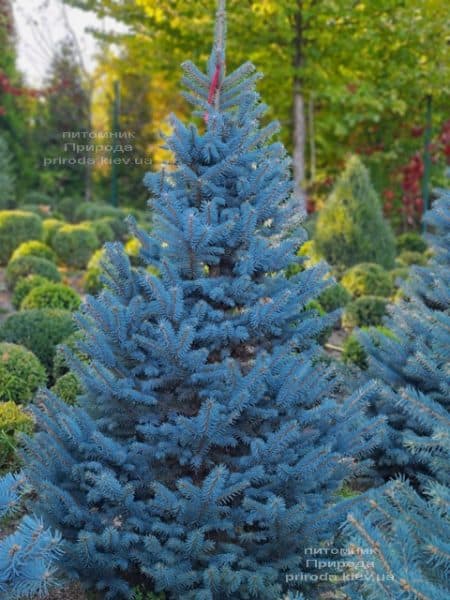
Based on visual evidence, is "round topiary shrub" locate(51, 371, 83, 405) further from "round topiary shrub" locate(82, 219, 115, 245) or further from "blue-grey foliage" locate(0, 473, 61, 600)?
"round topiary shrub" locate(82, 219, 115, 245)

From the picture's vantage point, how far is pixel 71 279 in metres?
10.8

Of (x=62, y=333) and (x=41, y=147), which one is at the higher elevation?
(x=41, y=147)

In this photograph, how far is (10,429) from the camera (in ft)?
15.0

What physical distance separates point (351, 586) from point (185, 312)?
3.97 ft

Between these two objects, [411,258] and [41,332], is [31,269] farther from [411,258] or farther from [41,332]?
[411,258]

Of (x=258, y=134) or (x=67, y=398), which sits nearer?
(x=258, y=134)

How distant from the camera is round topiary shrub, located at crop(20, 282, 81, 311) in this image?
23.8 ft

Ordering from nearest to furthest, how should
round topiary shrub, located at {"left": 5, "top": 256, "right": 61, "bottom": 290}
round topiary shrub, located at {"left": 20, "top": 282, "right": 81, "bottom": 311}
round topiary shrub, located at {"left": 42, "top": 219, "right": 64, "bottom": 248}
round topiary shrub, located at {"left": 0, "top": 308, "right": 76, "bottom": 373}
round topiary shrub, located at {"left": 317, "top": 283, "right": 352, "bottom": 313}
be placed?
1. round topiary shrub, located at {"left": 0, "top": 308, "right": 76, "bottom": 373}
2. round topiary shrub, located at {"left": 20, "top": 282, "right": 81, "bottom": 311}
3. round topiary shrub, located at {"left": 317, "top": 283, "right": 352, "bottom": 313}
4. round topiary shrub, located at {"left": 5, "top": 256, "right": 61, "bottom": 290}
5. round topiary shrub, located at {"left": 42, "top": 219, "right": 64, "bottom": 248}

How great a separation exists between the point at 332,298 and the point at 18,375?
13.3 ft

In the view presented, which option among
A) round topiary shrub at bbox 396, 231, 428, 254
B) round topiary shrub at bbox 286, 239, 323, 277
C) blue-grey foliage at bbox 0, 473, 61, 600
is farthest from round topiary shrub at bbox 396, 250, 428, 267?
blue-grey foliage at bbox 0, 473, 61, 600

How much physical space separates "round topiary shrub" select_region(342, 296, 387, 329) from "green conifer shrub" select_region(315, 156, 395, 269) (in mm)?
2099

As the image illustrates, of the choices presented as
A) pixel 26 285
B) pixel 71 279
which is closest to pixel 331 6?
pixel 71 279

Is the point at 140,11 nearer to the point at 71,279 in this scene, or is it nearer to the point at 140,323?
the point at 71,279

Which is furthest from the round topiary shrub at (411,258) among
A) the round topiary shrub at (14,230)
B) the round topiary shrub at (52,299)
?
the round topiary shrub at (52,299)
